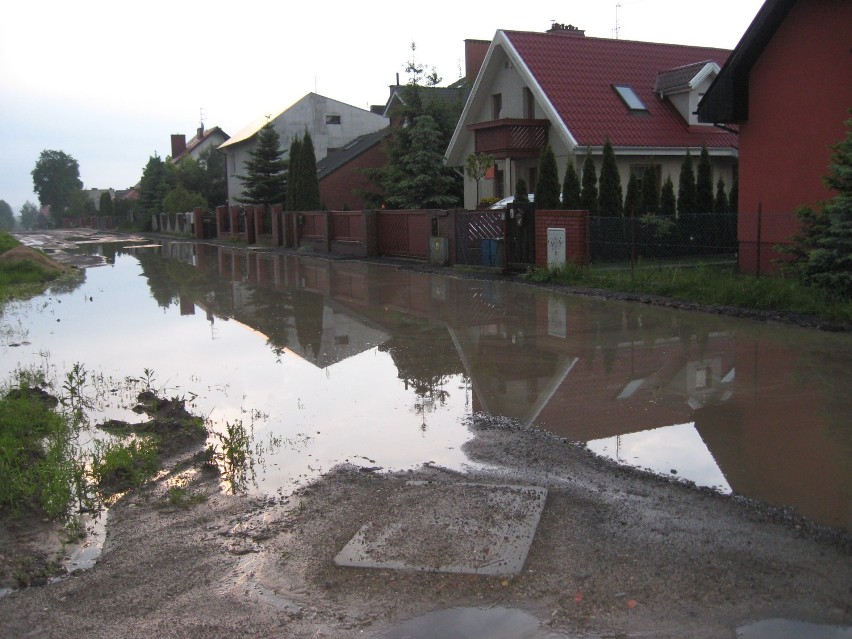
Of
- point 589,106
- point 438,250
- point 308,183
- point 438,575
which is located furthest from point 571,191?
point 308,183

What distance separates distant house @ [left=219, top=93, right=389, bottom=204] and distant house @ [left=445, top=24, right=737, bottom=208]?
91.3 feet

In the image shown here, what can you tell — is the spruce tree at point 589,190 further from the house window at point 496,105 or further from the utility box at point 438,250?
the house window at point 496,105

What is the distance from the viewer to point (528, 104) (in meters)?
30.3

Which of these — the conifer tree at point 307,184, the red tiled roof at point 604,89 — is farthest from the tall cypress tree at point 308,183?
the red tiled roof at point 604,89

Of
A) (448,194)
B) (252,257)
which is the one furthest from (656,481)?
(448,194)

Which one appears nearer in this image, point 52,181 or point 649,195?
point 649,195

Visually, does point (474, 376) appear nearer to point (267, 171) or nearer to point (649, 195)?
point (649, 195)

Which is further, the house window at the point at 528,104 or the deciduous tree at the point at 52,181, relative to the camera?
the deciduous tree at the point at 52,181

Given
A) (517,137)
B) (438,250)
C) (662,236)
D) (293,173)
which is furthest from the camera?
(293,173)

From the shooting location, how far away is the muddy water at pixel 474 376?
6.87 m

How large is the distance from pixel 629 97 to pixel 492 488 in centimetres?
2591

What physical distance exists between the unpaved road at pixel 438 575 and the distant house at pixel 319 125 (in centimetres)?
5330

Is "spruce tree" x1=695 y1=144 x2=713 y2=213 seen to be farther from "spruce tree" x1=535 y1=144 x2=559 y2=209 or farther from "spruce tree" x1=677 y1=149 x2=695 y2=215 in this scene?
"spruce tree" x1=535 y1=144 x2=559 y2=209

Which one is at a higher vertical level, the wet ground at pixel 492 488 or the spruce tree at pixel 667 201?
the spruce tree at pixel 667 201
